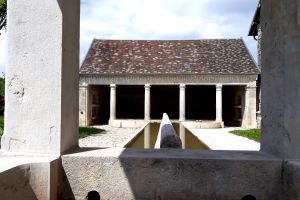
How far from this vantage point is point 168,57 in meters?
25.1

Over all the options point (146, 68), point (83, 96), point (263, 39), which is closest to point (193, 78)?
point (146, 68)

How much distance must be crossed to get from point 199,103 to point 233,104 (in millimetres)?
4128

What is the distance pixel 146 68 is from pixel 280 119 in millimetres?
20566

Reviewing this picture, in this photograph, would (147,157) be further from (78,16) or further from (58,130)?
(78,16)

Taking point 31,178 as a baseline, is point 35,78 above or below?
above

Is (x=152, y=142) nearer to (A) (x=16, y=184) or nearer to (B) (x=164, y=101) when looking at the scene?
(A) (x=16, y=184)

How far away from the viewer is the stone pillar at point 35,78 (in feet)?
10.7

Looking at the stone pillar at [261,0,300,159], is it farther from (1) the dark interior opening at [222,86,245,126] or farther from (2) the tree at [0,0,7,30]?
(2) the tree at [0,0,7,30]

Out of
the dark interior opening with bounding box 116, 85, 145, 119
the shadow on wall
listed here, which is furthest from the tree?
the shadow on wall

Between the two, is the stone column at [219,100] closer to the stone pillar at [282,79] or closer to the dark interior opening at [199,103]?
the dark interior opening at [199,103]

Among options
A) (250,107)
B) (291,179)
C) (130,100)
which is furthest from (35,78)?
(130,100)

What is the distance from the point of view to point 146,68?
23.7 metres

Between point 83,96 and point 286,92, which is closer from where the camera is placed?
point 286,92

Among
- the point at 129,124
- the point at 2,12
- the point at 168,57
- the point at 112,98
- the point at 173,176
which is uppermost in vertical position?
the point at 2,12
